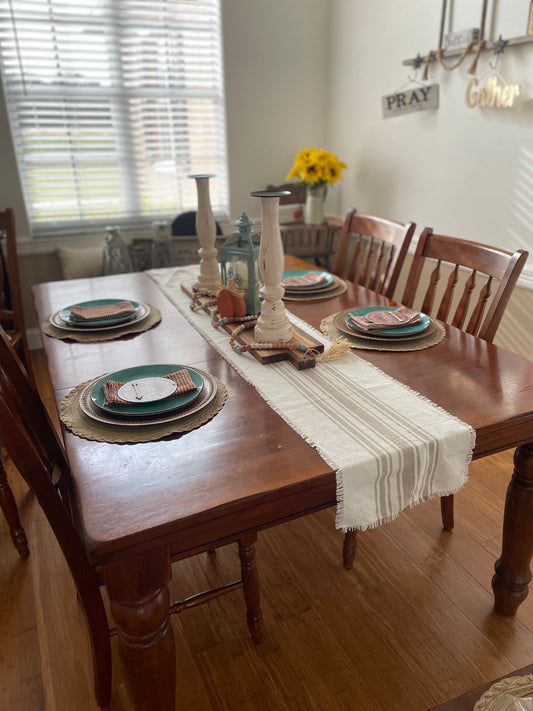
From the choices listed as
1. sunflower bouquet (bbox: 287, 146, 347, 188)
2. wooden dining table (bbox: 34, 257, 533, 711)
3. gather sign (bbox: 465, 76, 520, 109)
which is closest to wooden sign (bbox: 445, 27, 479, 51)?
gather sign (bbox: 465, 76, 520, 109)

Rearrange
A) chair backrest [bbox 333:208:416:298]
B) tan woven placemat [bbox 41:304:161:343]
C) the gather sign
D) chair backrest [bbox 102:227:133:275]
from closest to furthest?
1. tan woven placemat [bbox 41:304:161:343]
2. chair backrest [bbox 333:208:416:298]
3. the gather sign
4. chair backrest [bbox 102:227:133:275]

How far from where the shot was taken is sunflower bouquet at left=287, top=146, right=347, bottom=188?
319 cm

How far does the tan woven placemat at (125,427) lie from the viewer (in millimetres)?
1030

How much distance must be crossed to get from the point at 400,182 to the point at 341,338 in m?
1.89

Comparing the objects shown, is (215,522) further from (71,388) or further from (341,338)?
(341,338)

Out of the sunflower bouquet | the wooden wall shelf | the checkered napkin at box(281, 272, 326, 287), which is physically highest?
the wooden wall shelf

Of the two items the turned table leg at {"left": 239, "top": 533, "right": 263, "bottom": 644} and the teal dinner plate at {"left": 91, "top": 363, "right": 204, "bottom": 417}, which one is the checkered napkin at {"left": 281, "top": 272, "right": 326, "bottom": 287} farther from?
the turned table leg at {"left": 239, "top": 533, "right": 263, "bottom": 644}

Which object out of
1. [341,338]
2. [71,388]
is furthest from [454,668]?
[71,388]

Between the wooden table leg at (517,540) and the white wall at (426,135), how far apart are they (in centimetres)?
134

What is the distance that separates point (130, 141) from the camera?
3344 millimetres

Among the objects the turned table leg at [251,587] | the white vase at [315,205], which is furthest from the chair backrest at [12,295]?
the white vase at [315,205]

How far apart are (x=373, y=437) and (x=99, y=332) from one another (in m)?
0.92

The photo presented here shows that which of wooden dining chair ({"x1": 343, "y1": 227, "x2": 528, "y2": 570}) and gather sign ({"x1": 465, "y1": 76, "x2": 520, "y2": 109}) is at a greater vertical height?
gather sign ({"x1": 465, "y1": 76, "x2": 520, "y2": 109})

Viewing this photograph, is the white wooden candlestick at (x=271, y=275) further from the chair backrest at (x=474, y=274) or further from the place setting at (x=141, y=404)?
the chair backrest at (x=474, y=274)
